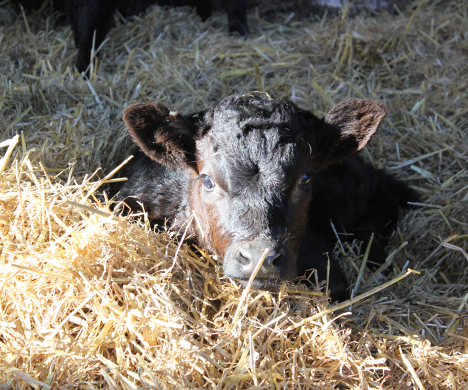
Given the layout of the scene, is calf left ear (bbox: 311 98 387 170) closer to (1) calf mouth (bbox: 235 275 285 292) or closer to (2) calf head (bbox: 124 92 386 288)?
(2) calf head (bbox: 124 92 386 288)

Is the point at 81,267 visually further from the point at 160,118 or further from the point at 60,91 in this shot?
the point at 60,91

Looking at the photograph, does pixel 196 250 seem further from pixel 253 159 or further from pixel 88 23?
pixel 88 23

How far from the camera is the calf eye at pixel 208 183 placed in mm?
3280

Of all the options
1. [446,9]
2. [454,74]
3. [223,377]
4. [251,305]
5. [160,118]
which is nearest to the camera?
[223,377]

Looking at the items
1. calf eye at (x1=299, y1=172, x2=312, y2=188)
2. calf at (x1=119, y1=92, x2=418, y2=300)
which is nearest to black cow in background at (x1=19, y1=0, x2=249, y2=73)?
calf at (x1=119, y1=92, x2=418, y2=300)

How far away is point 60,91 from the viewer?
5.11 m

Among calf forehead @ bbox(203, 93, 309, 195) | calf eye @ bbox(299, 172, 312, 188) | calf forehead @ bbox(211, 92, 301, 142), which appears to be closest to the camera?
calf forehead @ bbox(203, 93, 309, 195)

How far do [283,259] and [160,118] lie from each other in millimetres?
1478

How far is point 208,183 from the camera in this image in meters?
3.30

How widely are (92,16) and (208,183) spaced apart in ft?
13.3

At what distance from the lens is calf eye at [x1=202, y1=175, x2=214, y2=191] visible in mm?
3280

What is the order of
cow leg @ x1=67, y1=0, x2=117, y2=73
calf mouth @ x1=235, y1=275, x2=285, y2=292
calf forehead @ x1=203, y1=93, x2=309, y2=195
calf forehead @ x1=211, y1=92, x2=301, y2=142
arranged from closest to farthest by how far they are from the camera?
calf mouth @ x1=235, y1=275, x2=285, y2=292
calf forehead @ x1=203, y1=93, x2=309, y2=195
calf forehead @ x1=211, y1=92, x2=301, y2=142
cow leg @ x1=67, y1=0, x2=117, y2=73

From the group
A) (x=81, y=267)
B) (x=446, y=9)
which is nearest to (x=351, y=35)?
(x=446, y=9)

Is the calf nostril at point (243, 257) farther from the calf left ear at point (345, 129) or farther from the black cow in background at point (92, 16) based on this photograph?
the black cow in background at point (92, 16)
